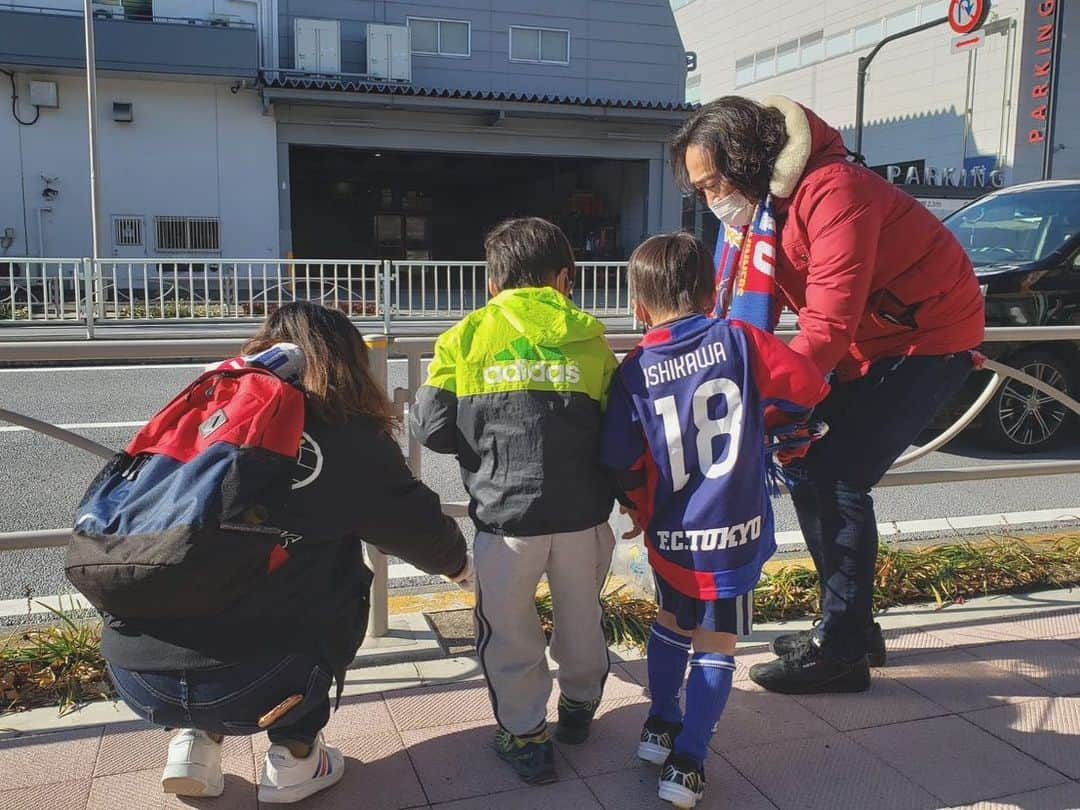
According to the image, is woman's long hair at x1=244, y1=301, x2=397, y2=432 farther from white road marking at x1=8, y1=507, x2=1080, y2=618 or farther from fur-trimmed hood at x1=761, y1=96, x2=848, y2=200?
white road marking at x1=8, y1=507, x2=1080, y2=618

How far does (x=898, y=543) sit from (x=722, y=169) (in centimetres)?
298

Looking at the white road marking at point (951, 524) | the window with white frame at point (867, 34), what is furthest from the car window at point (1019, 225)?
the window with white frame at point (867, 34)

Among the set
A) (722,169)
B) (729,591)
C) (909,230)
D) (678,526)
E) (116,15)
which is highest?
(116,15)

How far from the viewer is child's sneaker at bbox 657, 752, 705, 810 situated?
2.30m

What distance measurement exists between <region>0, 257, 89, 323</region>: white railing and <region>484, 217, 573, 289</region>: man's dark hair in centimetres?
1142

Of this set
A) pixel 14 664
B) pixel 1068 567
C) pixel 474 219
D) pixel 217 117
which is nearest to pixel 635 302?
pixel 14 664

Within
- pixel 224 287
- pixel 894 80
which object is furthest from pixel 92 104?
pixel 894 80

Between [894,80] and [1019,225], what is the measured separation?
2611cm

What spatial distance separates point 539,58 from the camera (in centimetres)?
2114

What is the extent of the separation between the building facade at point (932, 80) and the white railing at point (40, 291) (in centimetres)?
1755

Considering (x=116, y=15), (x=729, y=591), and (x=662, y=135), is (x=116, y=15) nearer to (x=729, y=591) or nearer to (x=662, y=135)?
(x=662, y=135)

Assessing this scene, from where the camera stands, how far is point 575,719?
2.65m

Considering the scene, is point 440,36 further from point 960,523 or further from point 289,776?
point 289,776

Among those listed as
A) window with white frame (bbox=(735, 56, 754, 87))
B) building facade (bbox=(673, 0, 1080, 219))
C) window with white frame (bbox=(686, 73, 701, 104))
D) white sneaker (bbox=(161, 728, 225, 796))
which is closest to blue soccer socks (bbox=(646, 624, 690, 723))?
white sneaker (bbox=(161, 728, 225, 796))
